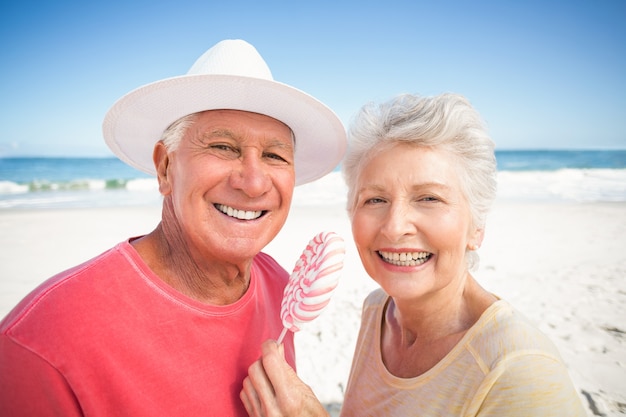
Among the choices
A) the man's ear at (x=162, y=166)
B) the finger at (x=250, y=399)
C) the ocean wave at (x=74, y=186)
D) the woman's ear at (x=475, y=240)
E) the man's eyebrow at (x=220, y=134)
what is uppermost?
the man's eyebrow at (x=220, y=134)

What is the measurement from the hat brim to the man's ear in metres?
0.15

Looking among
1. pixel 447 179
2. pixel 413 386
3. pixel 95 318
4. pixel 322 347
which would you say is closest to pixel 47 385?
pixel 95 318

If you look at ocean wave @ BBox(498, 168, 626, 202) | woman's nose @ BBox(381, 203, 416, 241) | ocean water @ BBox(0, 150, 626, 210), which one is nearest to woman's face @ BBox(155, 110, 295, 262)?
woman's nose @ BBox(381, 203, 416, 241)

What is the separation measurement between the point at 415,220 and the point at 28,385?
1952mm

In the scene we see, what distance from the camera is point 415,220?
2191 mm

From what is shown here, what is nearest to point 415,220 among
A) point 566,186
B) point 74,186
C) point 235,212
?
point 235,212

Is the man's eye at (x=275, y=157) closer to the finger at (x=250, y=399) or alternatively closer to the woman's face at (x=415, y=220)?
the woman's face at (x=415, y=220)

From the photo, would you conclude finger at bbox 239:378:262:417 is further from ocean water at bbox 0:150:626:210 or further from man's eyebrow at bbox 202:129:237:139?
ocean water at bbox 0:150:626:210

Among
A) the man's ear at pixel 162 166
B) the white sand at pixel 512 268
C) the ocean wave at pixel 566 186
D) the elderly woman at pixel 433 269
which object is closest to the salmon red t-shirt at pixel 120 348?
the elderly woman at pixel 433 269

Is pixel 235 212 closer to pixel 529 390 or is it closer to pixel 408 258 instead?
pixel 408 258

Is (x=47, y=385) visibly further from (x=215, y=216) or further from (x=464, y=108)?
(x=464, y=108)

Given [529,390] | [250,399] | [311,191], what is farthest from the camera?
[311,191]

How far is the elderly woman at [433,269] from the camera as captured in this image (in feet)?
5.97

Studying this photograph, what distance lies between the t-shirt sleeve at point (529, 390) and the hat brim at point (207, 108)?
166 centimetres
